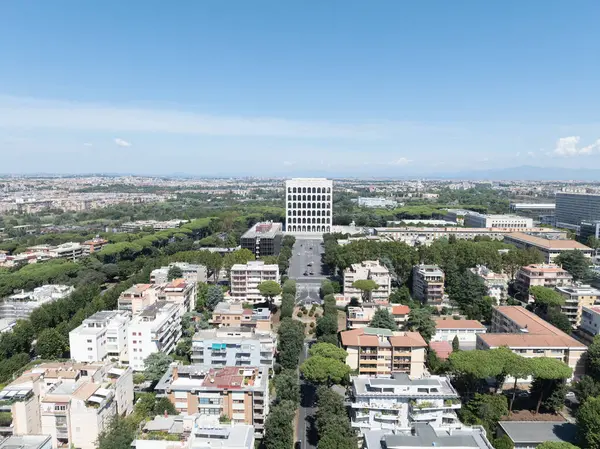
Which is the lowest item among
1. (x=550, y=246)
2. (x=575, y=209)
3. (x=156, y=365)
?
(x=156, y=365)

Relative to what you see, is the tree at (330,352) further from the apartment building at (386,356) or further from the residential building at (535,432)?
the residential building at (535,432)

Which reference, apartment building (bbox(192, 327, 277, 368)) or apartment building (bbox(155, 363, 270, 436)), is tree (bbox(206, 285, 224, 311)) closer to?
apartment building (bbox(192, 327, 277, 368))

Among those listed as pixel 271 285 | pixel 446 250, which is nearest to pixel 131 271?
pixel 271 285

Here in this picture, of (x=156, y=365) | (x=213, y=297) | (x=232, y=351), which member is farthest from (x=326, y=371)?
(x=213, y=297)

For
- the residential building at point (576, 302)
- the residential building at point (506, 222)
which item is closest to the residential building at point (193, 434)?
the residential building at point (576, 302)

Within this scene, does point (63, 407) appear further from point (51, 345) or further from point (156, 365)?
point (51, 345)
